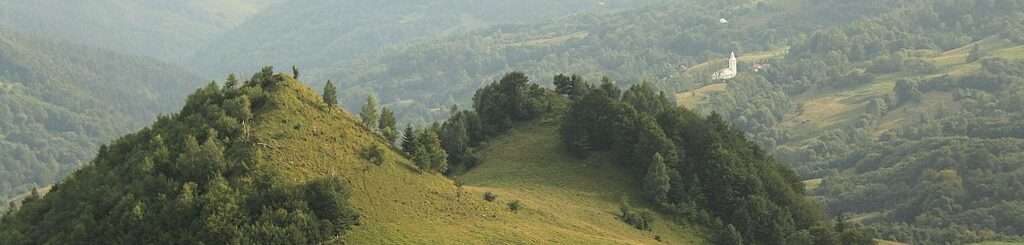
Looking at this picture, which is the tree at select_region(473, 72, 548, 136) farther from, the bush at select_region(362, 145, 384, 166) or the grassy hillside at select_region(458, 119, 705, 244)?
the bush at select_region(362, 145, 384, 166)

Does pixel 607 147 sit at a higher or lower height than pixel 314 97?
lower

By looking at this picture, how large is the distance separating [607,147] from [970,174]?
111893mm

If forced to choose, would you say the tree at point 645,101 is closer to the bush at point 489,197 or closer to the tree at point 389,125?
the tree at point 389,125

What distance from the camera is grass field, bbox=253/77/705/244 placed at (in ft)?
229

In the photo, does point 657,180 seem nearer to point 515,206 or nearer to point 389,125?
point 515,206

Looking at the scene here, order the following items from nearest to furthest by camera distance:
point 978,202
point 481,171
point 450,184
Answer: point 450,184 < point 481,171 < point 978,202

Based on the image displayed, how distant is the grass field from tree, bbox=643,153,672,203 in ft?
14.5

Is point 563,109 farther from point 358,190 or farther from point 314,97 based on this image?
point 358,190

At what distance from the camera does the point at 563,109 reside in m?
130

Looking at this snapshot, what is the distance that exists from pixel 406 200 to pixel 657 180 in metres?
33.6

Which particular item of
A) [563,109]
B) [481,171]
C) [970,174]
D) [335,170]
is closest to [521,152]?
[481,171]

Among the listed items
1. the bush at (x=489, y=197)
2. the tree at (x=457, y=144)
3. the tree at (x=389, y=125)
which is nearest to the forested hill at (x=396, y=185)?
the bush at (x=489, y=197)

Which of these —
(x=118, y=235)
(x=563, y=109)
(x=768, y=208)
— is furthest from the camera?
(x=563, y=109)

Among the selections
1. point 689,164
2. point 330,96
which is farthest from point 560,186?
point 330,96
